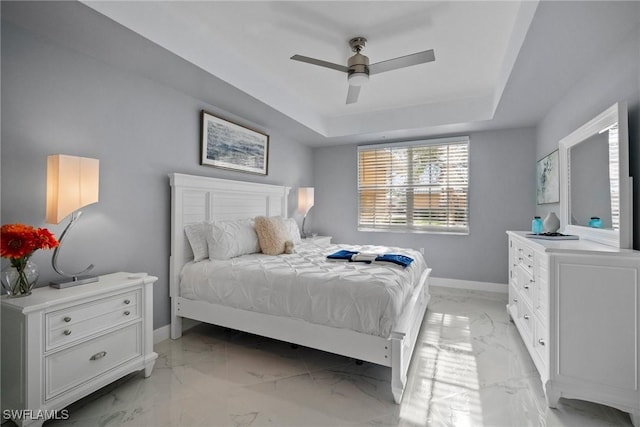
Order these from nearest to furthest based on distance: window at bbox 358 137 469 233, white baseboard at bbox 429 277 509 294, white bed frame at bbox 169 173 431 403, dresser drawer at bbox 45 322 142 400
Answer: dresser drawer at bbox 45 322 142 400 < white bed frame at bbox 169 173 431 403 < white baseboard at bbox 429 277 509 294 < window at bbox 358 137 469 233

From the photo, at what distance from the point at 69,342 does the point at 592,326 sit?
306cm

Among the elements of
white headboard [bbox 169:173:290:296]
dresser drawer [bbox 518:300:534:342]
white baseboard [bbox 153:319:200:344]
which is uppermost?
white headboard [bbox 169:173:290:296]

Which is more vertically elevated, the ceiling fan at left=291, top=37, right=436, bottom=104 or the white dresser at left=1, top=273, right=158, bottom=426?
the ceiling fan at left=291, top=37, right=436, bottom=104

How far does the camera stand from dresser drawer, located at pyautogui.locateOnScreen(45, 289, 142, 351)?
1.66m

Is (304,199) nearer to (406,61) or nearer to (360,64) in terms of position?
(360,64)

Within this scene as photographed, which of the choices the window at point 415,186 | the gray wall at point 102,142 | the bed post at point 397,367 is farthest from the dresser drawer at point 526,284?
the gray wall at point 102,142

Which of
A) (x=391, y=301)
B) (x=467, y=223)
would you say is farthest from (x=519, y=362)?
(x=467, y=223)

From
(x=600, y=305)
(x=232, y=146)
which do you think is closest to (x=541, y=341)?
(x=600, y=305)

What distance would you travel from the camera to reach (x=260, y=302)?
2379 millimetres

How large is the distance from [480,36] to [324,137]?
8.71ft

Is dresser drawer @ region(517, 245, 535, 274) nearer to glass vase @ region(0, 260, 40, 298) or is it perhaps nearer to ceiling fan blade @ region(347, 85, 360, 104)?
ceiling fan blade @ region(347, 85, 360, 104)

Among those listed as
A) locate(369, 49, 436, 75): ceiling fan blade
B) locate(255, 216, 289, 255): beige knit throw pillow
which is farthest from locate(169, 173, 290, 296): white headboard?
locate(369, 49, 436, 75): ceiling fan blade

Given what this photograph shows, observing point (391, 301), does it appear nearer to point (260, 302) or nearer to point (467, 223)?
point (260, 302)

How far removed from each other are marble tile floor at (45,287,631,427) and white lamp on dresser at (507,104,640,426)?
193 mm
